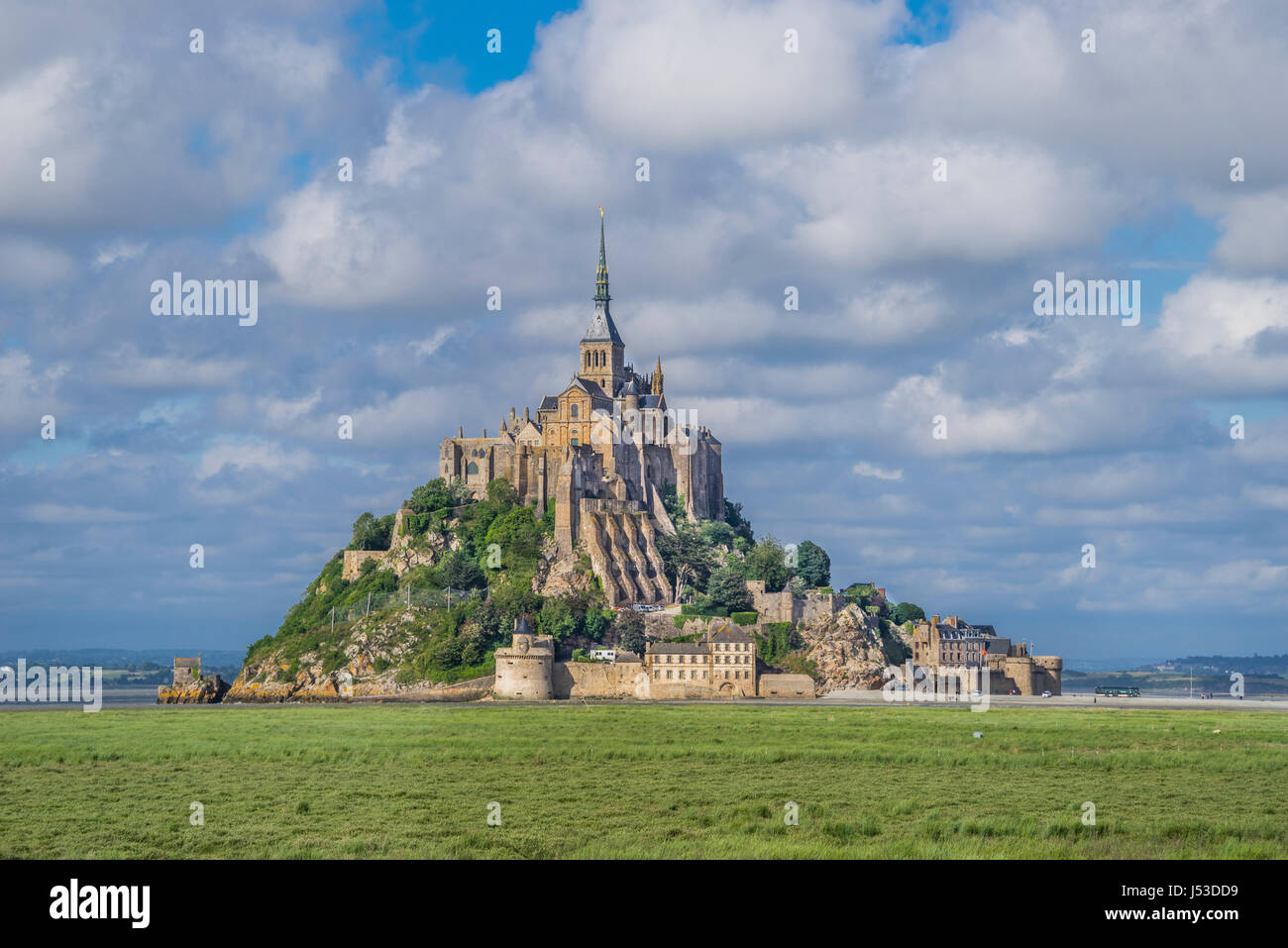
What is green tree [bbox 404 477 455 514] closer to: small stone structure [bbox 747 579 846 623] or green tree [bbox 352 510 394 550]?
green tree [bbox 352 510 394 550]

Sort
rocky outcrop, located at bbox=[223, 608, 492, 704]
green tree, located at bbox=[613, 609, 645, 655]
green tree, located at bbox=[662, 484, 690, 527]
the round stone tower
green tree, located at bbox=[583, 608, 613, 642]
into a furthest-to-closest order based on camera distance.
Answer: green tree, located at bbox=[662, 484, 690, 527]
green tree, located at bbox=[583, 608, 613, 642]
green tree, located at bbox=[613, 609, 645, 655]
rocky outcrop, located at bbox=[223, 608, 492, 704]
the round stone tower

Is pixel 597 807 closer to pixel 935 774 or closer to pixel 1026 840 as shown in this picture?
pixel 1026 840

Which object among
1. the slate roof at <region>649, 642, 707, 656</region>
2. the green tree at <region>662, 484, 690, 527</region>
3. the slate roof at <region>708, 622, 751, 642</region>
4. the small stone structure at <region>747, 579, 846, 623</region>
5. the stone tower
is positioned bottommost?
the slate roof at <region>649, 642, 707, 656</region>

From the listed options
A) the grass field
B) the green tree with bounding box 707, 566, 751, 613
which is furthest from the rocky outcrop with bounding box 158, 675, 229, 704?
the green tree with bounding box 707, 566, 751, 613

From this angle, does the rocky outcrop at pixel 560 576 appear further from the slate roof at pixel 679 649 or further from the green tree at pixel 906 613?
the green tree at pixel 906 613

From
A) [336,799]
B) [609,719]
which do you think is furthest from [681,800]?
[609,719]

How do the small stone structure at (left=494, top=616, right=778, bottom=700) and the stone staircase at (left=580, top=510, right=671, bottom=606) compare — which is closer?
the small stone structure at (left=494, top=616, right=778, bottom=700)
